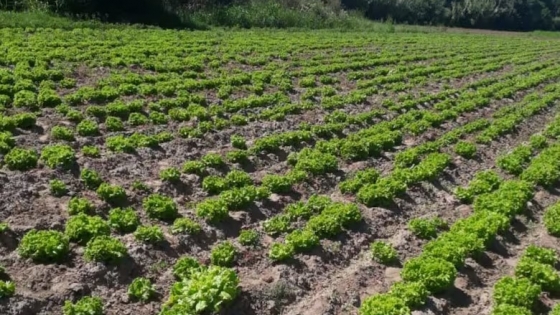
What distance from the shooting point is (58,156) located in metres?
11.1

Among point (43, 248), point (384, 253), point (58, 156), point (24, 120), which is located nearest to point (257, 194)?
point (384, 253)

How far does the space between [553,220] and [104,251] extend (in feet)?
26.4

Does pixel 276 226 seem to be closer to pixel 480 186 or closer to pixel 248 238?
pixel 248 238

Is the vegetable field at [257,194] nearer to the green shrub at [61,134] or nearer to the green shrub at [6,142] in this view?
the green shrub at [6,142]

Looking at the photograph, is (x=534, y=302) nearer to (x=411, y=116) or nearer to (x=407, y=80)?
(x=411, y=116)

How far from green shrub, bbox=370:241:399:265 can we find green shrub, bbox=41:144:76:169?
5.84m

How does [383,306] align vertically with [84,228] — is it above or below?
below

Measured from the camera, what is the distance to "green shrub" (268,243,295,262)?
357 inches

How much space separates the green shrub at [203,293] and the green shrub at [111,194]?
111 inches

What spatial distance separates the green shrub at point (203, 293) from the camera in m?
7.50

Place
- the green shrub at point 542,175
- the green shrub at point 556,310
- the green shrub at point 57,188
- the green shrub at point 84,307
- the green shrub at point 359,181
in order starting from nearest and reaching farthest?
the green shrub at point 84,307 < the green shrub at point 556,310 < the green shrub at point 57,188 < the green shrub at point 359,181 < the green shrub at point 542,175

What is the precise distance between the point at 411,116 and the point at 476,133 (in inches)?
76.3

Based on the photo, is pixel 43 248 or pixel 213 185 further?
pixel 213 185

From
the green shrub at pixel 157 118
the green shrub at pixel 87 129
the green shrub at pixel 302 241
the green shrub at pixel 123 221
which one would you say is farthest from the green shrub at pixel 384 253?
the green shrub at pixel 157 118
